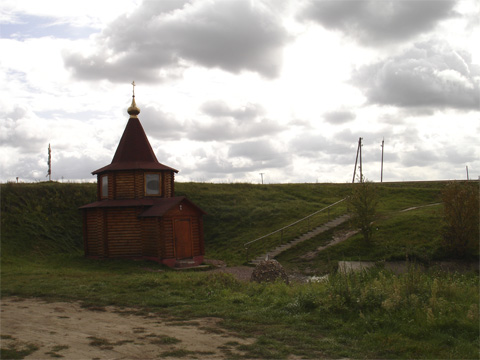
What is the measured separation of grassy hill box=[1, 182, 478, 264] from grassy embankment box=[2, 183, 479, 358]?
0.08 m

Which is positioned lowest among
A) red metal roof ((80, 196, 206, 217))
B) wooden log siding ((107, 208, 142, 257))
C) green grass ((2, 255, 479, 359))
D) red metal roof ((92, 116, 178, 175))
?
green grass ((2, 255, 479, 359))

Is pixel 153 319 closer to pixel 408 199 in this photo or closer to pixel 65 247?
pixel 65 247

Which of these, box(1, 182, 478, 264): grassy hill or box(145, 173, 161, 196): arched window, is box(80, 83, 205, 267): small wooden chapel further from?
box(1, 182, 478, 264): grassy hill

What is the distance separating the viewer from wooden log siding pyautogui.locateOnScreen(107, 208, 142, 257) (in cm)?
2225

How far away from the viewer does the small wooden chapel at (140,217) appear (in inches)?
850

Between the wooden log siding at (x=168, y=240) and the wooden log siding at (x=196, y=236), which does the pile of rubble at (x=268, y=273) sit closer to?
the wooden log siding at (x=168, y=240)

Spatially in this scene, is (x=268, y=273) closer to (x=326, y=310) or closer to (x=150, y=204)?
(x=326, y=310)

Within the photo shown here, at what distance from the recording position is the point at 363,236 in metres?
22.6

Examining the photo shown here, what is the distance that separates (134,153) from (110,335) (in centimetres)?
1679

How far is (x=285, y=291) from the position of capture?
10.7 metres

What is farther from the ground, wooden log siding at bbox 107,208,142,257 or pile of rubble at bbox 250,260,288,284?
wooden log siding at bbox 107,208,142,257

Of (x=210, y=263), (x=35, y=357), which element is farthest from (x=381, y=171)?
(x=35, y=357)

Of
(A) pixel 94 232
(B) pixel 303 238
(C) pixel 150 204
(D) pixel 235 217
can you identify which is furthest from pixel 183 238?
(D) pixel 235 217

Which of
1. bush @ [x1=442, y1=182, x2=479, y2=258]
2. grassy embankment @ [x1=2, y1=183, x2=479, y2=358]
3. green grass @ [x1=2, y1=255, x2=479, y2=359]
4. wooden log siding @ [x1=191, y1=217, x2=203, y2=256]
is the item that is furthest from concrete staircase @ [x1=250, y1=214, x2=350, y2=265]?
green grass @ [x1=2, y1=255, x2=479, y2=359]
